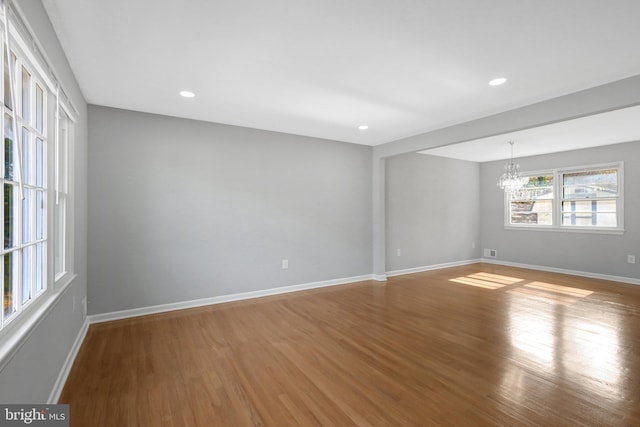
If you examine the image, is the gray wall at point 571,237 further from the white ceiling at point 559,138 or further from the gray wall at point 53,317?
the gray wall at point 53,317

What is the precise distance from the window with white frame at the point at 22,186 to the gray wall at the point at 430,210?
4977mm

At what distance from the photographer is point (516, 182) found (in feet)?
17.6

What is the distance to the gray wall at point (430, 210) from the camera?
593cm

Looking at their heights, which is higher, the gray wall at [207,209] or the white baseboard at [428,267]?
the gray wall at [207,209]

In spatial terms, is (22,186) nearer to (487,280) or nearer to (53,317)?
(53,317)

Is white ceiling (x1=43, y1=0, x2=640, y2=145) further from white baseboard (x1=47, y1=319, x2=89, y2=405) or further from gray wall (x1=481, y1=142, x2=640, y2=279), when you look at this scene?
gray wall (x1=481, y1=142, x2=640, y2=279)

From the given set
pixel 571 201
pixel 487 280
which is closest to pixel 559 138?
pixel 571 201

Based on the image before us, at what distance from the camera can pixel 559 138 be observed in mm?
5020

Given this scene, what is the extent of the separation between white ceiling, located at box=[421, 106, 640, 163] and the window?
568 millimetres

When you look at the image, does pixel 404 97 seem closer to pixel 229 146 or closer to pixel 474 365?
pixel 229 146

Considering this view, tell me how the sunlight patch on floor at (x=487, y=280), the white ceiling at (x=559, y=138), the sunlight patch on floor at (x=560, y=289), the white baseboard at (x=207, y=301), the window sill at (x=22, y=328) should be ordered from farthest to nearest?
the sunlight patch on floor at (x=487, y=280), the sunlight patch on floor at (x=560, y=289), the white ceiling at (x=559, y=138), the white baseboard at (x=207, y=301), the window sill at (x=22, y=328)

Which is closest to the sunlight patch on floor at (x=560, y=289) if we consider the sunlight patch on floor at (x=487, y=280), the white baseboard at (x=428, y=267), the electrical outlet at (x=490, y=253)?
the sunlight patch on floor at (x=487, y=280)

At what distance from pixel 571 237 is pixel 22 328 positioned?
7972 millimetres

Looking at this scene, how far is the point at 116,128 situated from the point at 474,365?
14.4ft
